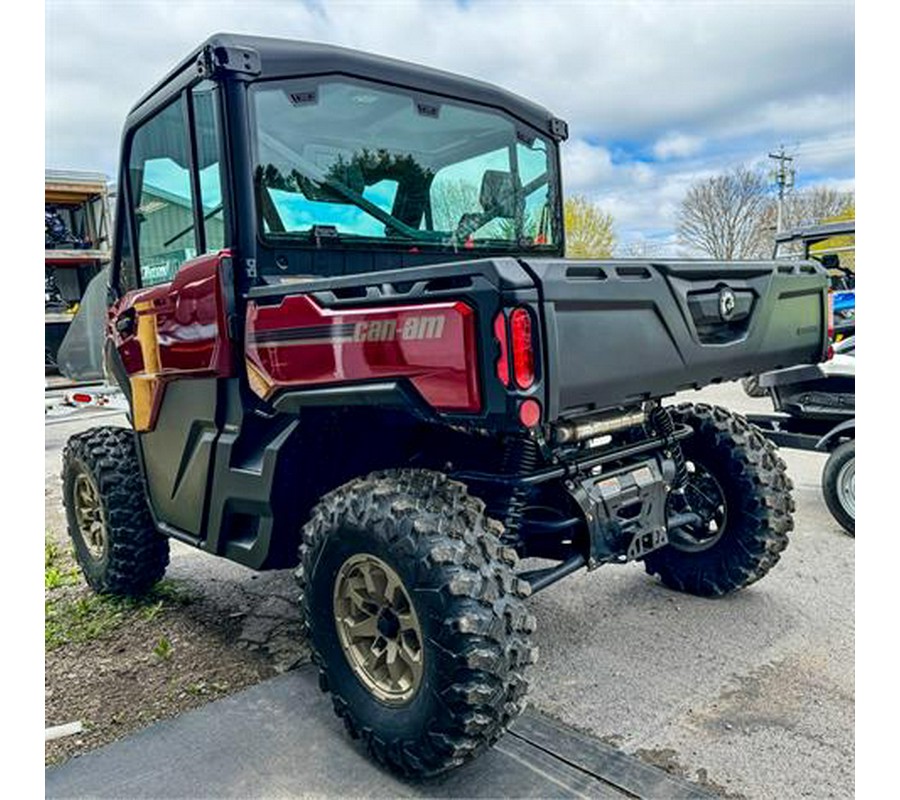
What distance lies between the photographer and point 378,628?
2.67 meters

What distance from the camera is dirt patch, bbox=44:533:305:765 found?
10.2 ft

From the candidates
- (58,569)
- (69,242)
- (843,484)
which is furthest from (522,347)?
(69,242)

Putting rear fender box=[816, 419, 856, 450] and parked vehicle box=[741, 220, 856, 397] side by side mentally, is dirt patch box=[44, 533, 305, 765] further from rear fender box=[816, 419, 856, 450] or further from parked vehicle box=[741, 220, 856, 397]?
rear fender box=[816, 419, 856, 450]

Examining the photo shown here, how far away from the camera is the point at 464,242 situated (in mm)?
3619

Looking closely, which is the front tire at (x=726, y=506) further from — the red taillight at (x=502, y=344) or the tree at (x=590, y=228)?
the tree at (x=590, y=228)

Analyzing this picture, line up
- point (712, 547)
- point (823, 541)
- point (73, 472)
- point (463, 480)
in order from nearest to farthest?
1. point (463, 480)
2. point (712, 547)
3. point (73, 472)
4. point (823, 541)

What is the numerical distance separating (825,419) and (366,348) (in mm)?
3944

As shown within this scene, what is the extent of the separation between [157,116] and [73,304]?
9483 millimetres

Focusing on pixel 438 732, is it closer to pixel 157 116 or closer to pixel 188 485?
pixel 188 485

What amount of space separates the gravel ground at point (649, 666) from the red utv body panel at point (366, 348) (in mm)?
1403

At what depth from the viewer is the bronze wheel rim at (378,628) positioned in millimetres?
2580

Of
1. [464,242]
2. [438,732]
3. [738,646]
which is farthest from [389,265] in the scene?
[738,646]

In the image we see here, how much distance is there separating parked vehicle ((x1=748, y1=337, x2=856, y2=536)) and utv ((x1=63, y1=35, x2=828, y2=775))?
4.44 ft

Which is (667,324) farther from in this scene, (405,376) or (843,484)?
(843,484)
